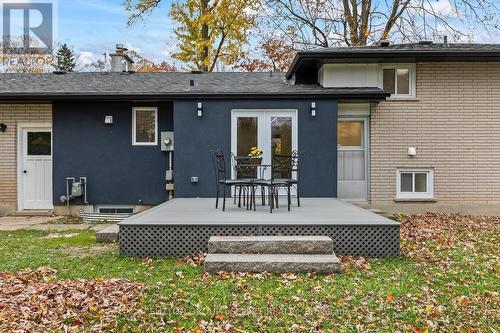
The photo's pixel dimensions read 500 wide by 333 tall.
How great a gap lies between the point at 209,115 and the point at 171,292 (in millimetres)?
5530

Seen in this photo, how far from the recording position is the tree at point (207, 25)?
1811 cm

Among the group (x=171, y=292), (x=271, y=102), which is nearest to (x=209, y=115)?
(x=271, y=102)

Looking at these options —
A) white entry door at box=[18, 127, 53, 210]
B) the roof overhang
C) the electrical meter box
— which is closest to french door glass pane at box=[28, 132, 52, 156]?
white entry door at box=[18, 127, 53, 210]

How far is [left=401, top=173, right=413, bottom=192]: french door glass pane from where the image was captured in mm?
9734

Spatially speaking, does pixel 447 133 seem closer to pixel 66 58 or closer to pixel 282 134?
pixel 282 134

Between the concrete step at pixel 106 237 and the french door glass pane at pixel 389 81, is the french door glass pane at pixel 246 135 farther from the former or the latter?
the concrete step at pixel 106 237

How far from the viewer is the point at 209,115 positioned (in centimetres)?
904

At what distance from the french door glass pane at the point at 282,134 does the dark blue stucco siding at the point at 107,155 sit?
2565 mm

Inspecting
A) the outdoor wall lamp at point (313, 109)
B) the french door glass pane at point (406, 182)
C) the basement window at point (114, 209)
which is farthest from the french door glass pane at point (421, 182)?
the basement window at point (114, 209)

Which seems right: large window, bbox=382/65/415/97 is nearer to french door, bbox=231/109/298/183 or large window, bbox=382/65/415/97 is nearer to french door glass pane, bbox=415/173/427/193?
french door glass pane, bbox=415/173/427/193

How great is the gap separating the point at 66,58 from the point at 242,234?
27.9 metres

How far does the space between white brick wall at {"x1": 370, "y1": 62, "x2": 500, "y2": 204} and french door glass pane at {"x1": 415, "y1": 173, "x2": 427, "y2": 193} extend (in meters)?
0.22

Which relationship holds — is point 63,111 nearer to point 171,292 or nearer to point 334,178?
point 334,178

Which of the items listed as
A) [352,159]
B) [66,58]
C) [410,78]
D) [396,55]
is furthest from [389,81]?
[66,58]
